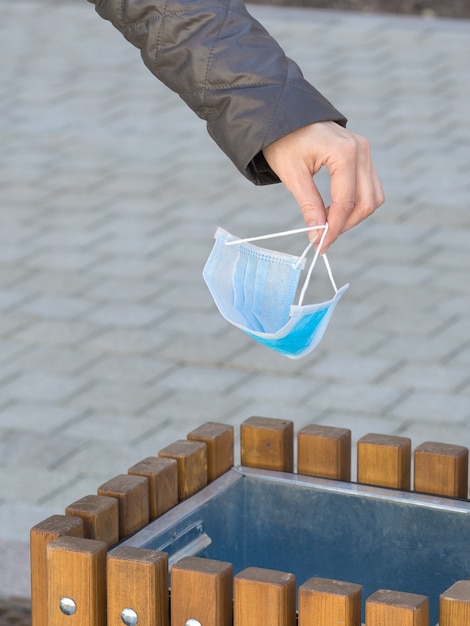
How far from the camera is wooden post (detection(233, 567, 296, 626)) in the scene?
1.88m

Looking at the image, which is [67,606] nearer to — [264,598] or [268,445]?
[264,598]

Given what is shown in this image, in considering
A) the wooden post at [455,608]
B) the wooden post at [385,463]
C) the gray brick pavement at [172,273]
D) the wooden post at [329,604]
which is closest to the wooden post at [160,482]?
the wooden post at [385,463]

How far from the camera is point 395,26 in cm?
928

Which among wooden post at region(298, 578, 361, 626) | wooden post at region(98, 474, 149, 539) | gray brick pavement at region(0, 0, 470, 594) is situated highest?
wooden post at region(298, 578, 361, 626)

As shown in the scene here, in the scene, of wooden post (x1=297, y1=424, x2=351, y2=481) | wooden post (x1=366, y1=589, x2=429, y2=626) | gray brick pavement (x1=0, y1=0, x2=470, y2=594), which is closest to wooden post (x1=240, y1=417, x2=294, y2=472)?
wooden post (x1=297, y1=424, x2=351, y2=481)

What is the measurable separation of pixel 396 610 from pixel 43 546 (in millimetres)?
600

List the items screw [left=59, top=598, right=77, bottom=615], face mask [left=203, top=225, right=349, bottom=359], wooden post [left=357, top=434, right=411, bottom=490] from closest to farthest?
screw [left=59, top=598, right=77, bottom=615], face mask [left=203, top=225, right=349, bottom=359], wooden post [left=357, top=434, right=411, bottom=490]

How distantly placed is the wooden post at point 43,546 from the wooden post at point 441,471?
2.10 feet

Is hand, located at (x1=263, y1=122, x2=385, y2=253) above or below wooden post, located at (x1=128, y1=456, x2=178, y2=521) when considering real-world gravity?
above

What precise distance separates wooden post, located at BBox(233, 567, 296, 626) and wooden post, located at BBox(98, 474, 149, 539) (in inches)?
13.8

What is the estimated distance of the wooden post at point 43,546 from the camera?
209 cm

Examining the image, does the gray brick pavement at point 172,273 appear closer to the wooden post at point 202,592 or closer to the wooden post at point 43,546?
the wooden post at point 43,546

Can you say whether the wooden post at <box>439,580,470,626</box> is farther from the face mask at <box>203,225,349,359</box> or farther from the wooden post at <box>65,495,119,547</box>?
the wooden post at <box>65,495,119,547</box>

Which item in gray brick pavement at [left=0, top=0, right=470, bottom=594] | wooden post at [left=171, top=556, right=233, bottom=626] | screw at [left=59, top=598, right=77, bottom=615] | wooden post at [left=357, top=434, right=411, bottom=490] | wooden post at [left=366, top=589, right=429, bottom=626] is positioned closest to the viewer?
wooden post at [left=366, top=589, right=429, bottom=626]
